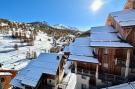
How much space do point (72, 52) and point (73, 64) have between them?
5.50 ft

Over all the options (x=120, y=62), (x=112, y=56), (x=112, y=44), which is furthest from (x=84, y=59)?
(x=120, y=62)

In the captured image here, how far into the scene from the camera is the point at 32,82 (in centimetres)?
2536

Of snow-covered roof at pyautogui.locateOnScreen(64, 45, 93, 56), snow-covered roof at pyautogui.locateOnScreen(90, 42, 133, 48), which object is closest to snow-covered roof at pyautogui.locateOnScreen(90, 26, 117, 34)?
snow-covered roof at pyautogui.locateOnScreen(64, 45, 93, 56)

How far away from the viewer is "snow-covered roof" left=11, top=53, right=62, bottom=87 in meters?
25.9

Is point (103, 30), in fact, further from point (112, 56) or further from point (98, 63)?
point (98, 63)

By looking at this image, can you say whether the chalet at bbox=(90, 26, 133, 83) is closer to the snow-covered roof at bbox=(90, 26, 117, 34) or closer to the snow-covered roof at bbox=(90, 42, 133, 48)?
the snow-covered roof at bbox=(90, 42, 133, 48)

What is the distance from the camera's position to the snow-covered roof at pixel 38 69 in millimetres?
25931

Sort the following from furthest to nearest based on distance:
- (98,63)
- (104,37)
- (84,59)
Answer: (104,37), (84,59), (98,63)

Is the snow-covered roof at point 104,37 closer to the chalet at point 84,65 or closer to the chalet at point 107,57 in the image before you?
the chalet at point 107,57

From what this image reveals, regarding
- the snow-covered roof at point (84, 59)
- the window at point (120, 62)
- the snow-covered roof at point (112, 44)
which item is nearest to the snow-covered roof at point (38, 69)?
the snow-covered roof at point (84, 59)

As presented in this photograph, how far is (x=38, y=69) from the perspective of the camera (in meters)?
27.2

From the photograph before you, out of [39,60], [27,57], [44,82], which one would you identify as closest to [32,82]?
[44,82]

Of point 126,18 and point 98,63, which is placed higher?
point 126,18

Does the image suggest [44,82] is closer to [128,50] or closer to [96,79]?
[96,79]
